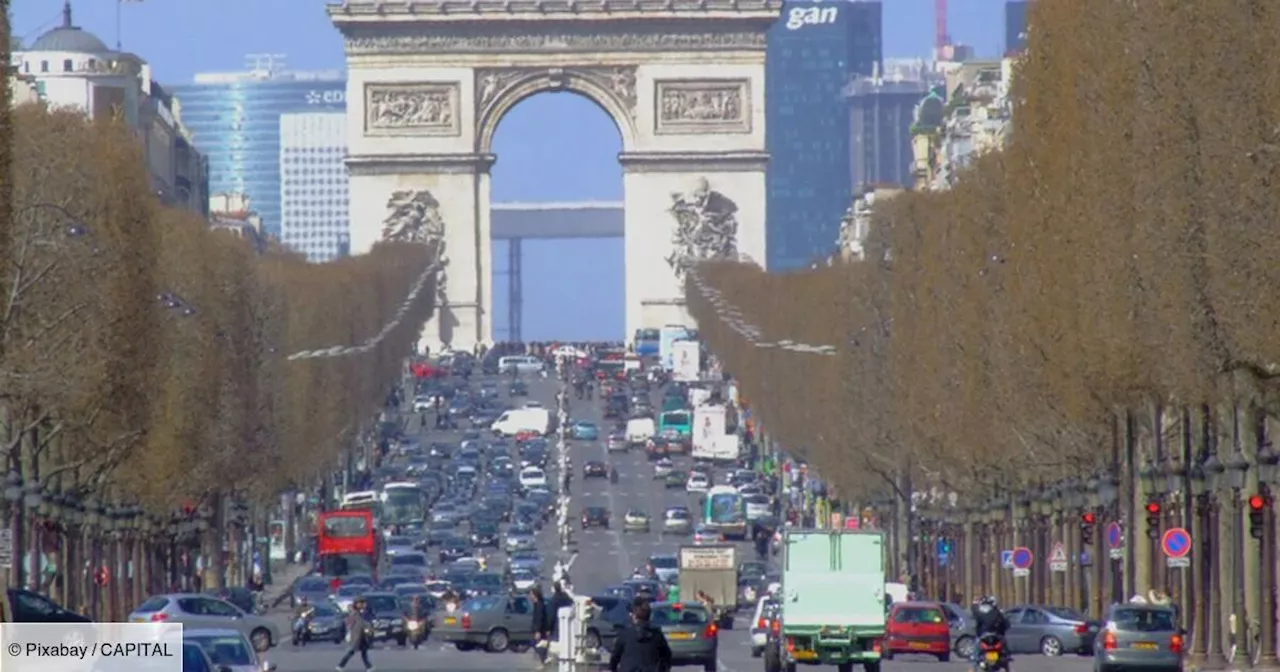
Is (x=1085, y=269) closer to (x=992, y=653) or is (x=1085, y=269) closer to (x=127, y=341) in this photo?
(x=992, y=653)

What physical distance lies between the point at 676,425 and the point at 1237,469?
298 feet

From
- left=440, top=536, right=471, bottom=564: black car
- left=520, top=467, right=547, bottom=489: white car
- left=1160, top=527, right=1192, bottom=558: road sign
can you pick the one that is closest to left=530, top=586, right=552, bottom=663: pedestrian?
left=1160, top=527, right=1192, bottom=558: road sign

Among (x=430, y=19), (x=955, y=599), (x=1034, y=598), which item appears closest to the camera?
(x=1034, y=598)

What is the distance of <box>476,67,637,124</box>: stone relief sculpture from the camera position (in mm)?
193375

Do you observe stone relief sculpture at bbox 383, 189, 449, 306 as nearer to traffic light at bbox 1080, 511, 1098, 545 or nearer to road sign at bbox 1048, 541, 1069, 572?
road sign at bbox 1048, 541, 1069, 572

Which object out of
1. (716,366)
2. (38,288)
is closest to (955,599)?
(38,288)

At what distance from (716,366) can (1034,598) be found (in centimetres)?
8514

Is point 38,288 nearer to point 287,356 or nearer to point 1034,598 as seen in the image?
point 1034,598

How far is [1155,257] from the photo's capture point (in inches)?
2290

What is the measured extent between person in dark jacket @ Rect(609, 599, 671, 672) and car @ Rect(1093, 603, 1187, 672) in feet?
63.6

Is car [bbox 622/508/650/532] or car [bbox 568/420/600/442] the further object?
car [bbox 568/420/600/442]

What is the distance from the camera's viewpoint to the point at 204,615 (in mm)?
68375

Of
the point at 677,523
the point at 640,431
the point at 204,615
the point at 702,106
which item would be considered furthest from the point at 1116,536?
the point at 702,106

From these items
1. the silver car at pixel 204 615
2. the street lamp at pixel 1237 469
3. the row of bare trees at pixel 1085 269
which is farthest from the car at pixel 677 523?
the street lamp at pixel 1237 469
